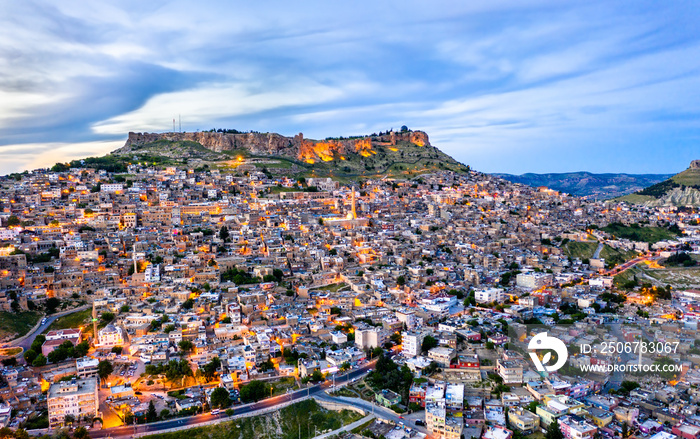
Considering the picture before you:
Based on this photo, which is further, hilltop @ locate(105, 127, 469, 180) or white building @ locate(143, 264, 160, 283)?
hilltop @ locate(105, 127, 469, 180)

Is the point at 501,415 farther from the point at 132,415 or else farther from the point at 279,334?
the point at 132,415

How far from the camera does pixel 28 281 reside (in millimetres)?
23234

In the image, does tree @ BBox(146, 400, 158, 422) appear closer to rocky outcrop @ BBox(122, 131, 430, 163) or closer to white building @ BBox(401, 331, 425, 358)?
white building @ BBox(401, 331, 425, 358)

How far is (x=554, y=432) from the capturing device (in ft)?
46.1

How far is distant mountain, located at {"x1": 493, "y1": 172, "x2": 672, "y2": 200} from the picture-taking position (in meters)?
128

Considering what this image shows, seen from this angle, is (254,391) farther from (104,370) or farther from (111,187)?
(111,187)

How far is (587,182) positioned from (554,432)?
482 ft

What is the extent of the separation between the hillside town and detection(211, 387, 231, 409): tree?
0.06 meters

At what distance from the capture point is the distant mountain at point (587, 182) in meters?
128

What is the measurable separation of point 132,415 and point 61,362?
208 inches

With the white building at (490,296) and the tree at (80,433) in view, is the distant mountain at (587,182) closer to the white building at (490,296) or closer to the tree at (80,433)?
the white building at (490,296)

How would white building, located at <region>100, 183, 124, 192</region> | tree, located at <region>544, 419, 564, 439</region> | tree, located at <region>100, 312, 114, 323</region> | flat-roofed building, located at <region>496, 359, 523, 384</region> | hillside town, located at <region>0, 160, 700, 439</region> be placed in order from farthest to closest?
1. white building, located at <region>100, 183, 124, 192</region>
2. tree, located at <region>100, 312, 114, 323</region>
3. flat-roofed building, located at <region>496, 359, 523, 384</region>
4. hillside town, located at <region>0, 160, 700, 439</region>
5. tree, located at <region>544, 419, 564, 439</region>

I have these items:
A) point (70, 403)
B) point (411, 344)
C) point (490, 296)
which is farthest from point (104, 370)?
point (490, 296)

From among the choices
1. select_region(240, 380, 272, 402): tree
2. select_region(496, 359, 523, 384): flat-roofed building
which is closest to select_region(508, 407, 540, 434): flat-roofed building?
select_region(496, 359, 523, 384): flat-roofed building
